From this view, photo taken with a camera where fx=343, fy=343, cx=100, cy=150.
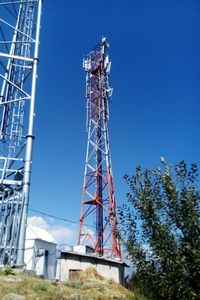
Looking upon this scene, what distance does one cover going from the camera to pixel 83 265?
2261 cm

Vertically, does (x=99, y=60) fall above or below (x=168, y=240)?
above

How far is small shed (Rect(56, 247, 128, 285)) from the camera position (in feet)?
71.7

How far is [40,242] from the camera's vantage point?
21.6 metres

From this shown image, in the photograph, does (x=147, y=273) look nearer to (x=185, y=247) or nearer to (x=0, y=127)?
(x=185, y=247)

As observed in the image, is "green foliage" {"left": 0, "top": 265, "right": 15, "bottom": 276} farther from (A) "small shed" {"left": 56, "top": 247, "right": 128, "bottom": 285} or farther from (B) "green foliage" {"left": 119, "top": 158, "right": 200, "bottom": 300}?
(A) "small shed" {"left": 56, "top": 247, "right": 128, "bottom": 285}

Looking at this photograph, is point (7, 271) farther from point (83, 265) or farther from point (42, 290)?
point (83, 265)

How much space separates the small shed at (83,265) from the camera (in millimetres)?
21859

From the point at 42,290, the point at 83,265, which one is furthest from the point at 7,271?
the point at 83,265

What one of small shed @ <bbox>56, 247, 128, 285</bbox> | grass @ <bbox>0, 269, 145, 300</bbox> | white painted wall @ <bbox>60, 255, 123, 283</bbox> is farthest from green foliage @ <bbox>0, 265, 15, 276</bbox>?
white painted wall @ <bbox>60, 255, 123, 283</bbox>

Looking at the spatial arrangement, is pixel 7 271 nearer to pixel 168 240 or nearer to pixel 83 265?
pixel 168 240

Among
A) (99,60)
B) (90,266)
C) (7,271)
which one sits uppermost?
(99,60)

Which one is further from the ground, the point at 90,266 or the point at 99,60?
the point at 99,60

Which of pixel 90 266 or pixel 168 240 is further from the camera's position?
pixel 90 266

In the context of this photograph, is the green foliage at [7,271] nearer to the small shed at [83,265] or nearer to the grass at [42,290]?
the grass at [42,290]
